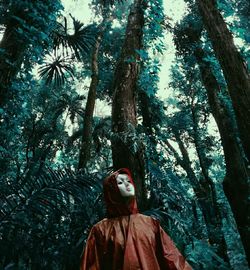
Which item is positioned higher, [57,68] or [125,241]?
[57,68]

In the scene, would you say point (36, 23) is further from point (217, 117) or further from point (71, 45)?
point (217, 117)

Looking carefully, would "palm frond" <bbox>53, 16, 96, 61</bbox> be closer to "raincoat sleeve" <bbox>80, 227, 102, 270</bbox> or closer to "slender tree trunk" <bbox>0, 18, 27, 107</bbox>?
"slender tree trunk" <bbox>0, 18, 27, 107</bbox>

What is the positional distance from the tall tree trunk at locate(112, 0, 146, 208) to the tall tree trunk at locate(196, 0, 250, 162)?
128 cm

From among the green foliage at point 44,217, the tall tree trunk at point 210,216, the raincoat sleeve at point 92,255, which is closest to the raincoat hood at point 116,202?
the raincoat sleeve at point 92,255

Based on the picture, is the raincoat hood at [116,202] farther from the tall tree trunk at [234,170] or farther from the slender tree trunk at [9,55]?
the tall tree trunk at [234,170]

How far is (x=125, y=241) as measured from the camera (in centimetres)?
270

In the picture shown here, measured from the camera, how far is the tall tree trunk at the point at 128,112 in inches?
148

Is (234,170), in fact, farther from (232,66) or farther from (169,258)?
(169,258)

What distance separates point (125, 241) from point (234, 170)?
176 inches

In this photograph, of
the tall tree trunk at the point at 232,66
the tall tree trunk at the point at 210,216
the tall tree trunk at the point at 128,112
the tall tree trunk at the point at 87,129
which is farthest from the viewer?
the tall tree trunk at the point at 210,216

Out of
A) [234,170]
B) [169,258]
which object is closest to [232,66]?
[234,170]

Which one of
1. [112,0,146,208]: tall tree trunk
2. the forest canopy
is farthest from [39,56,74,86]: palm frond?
[112,0,146,208]: tall tree trunk

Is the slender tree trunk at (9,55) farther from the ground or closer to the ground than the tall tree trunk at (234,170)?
farther from the ground

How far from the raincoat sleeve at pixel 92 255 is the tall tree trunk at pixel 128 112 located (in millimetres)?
985
